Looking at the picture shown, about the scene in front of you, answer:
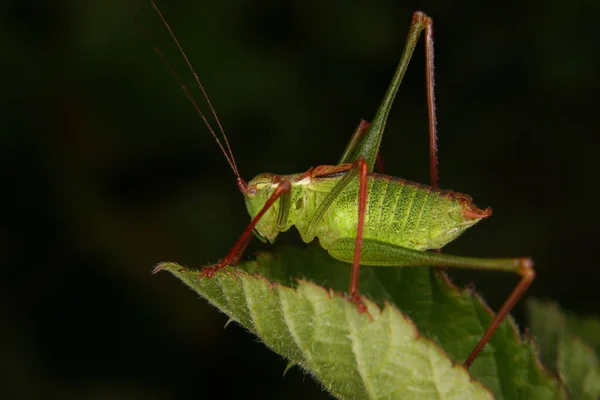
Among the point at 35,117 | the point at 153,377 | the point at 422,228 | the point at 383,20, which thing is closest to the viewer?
the point at 422,228

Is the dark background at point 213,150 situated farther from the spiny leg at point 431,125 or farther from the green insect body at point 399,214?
the spiny leg at point 431,125

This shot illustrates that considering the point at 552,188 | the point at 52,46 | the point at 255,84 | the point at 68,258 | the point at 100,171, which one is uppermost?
the point at 52,46

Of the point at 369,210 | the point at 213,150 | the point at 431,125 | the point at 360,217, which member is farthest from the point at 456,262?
the point at 213,150

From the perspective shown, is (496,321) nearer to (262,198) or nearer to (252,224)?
(252,224)

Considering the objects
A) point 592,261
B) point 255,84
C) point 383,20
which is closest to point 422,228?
point 255,84

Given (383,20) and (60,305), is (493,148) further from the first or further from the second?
(60,305)

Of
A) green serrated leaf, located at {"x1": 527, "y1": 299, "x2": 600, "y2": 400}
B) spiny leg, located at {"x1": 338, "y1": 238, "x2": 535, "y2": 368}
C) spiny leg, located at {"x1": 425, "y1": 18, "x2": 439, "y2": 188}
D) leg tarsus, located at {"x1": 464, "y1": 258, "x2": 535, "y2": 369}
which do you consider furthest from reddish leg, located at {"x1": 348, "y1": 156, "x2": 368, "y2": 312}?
green serrated leaf, located at {"x1": 527, "y1": 299, "x2": 600, "y2": 400}

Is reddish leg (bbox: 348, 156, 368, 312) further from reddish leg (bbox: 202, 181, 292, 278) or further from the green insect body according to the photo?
reddish leg (bbox: 202, 181, 292, 278)
